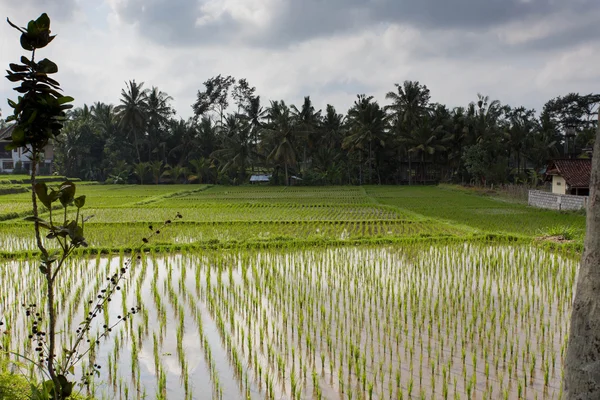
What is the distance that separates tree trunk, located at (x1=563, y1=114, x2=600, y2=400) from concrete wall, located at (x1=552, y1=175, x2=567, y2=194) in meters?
16.1

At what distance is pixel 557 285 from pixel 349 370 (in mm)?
3937

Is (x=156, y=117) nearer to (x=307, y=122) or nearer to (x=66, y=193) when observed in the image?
(x=307, y=122)

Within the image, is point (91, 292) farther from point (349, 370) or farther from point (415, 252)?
point (415, 252)

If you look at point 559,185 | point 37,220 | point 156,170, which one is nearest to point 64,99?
point 37,220

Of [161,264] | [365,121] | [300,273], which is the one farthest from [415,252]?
[365,121]

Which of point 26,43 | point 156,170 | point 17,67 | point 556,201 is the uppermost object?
point 26,43

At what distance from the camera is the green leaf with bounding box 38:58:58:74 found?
7.41 feet

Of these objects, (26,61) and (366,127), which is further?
(366,127)

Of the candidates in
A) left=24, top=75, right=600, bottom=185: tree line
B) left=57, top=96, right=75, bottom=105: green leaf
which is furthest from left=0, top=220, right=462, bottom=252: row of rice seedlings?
left=24, top=75, right=600, bottom=185: tree line

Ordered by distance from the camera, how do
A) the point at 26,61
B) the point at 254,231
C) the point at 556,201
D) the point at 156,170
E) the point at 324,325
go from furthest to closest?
the point at 156,170 → the point at 556,201 → the point at 254,231 → the point at 324,325 → the point at 26,61

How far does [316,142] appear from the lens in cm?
3453

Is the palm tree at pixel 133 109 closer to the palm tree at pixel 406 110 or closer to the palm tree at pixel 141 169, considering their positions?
the palm tree at pixel 141 169

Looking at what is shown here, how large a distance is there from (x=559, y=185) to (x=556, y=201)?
215cm

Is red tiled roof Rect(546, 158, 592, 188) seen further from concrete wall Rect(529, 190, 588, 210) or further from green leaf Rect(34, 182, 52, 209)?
green leaf Rect(34, 182, 52, 209)
